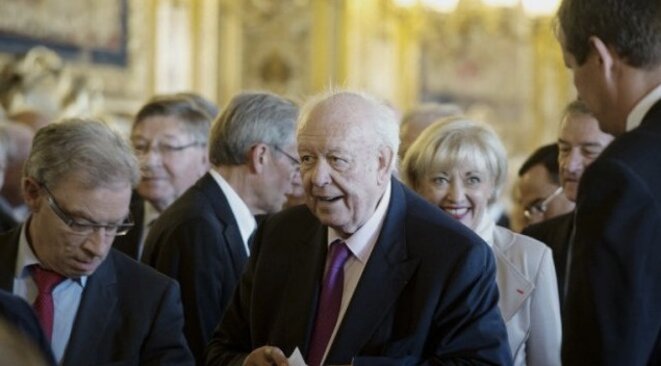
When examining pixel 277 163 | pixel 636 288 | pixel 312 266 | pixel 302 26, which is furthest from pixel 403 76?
pixel 636 288

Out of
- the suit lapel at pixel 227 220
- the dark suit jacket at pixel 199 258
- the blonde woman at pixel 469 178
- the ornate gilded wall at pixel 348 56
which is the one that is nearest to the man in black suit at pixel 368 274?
the dark suit jacket at pixel 199 258

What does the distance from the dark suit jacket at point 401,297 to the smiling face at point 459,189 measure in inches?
45.0

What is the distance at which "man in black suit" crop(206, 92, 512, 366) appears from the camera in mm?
4035

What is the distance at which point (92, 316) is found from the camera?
4.30 metres

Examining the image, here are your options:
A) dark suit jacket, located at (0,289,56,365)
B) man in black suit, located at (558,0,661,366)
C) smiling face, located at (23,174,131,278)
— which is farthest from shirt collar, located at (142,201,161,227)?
man in black suit, located at (558,0,661,366)

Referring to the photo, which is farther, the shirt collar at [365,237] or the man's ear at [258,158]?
the man's ear at [258,158]

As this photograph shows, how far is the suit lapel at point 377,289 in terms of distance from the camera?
404 cm

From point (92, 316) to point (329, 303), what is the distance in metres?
0.74

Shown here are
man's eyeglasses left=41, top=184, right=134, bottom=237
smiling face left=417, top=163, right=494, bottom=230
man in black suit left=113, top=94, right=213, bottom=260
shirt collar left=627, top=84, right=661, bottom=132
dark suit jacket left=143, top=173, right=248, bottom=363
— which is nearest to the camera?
shirt collar left=627, top=84, right=661, bottom=132

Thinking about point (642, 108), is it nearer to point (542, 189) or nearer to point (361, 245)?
point (361, 245)

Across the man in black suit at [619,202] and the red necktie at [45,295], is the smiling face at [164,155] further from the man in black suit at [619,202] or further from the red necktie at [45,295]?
the man in black suit at [619,202]

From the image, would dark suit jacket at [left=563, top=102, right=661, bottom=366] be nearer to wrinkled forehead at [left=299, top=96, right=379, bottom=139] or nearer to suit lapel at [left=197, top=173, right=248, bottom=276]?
wrinkled forehead at [left=299, top=96, right=379, bottom=139]

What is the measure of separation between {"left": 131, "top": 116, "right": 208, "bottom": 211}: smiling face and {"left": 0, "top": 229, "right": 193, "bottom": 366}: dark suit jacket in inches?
91.3

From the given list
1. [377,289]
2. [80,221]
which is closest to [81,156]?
[80,221]
